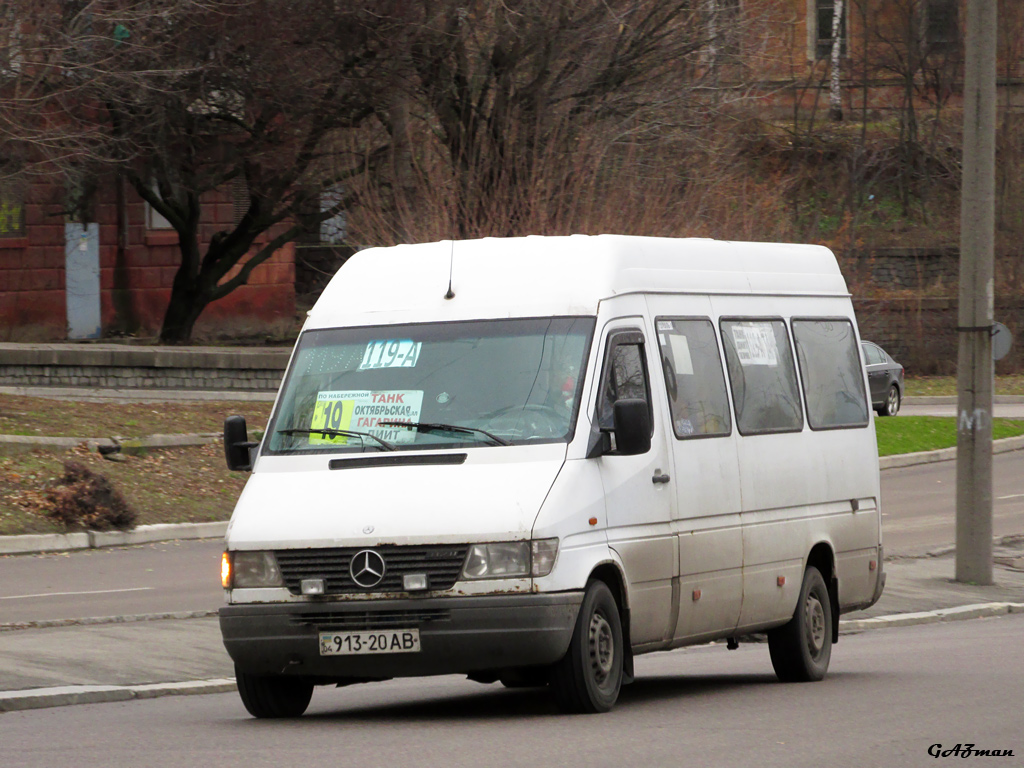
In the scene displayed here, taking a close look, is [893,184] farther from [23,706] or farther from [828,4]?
[23,706]

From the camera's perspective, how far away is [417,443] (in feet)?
29.1

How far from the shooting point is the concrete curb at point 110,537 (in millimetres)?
18812

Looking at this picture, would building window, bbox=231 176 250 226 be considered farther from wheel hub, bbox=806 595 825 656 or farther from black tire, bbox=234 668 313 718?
black tire, bbox=234 668 313 718

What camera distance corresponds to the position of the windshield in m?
8.90

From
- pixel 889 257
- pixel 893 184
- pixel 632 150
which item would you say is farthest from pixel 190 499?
pixel 893 184

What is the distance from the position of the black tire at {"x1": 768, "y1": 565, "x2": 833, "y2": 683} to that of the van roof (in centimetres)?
211

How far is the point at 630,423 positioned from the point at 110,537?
12.2 m

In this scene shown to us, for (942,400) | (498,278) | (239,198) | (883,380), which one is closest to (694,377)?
(498,278)

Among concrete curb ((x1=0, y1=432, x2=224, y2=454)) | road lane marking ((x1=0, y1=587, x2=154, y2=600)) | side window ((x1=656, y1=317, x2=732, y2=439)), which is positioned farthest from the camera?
concrete curb ((x1=0, y1=432, x2=224, y2=454))

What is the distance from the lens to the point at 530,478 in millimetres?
8508

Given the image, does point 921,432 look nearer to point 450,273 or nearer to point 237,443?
point 450,273

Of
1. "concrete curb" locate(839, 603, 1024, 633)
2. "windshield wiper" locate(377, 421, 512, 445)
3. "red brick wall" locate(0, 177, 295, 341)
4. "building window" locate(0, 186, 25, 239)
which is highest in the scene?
"building window" locate(0, 186, 25, 239)

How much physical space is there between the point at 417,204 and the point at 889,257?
25032 mm

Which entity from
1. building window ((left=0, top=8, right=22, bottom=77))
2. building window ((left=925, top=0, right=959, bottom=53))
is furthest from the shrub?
building window ((left=925, top=0, right=959, bottom=53))
